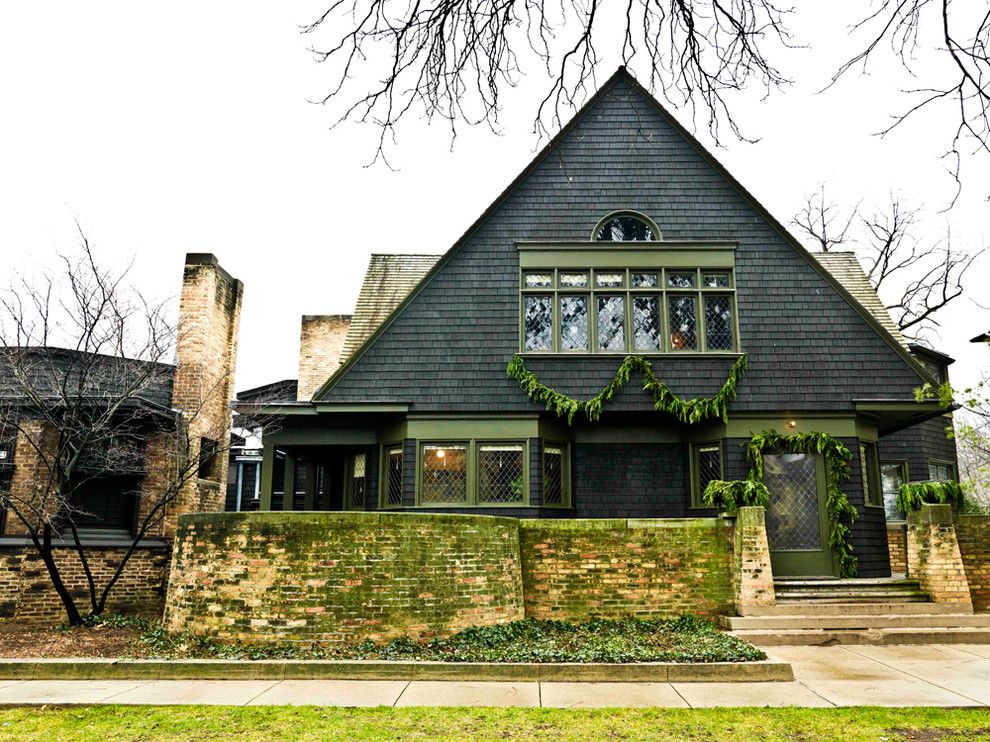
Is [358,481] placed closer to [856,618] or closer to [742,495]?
[742,495]

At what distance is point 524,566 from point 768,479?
206 inches

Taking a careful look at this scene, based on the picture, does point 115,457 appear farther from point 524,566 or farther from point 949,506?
point 949,506

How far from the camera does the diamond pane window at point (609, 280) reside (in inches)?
618

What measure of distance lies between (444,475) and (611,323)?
4335 mm

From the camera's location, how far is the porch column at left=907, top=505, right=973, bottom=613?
12484 mm

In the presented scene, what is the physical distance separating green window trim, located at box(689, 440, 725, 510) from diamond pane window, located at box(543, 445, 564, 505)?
2.45 meters

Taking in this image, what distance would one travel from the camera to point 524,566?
12.3 metres

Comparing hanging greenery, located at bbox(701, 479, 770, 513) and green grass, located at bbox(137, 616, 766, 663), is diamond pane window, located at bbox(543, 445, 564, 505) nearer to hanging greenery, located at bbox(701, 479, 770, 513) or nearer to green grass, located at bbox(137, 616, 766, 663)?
hanging greenery, located at bbox(701, 479, 770, 513)

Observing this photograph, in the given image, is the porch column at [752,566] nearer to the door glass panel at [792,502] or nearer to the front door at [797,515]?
the front door at [797,515]

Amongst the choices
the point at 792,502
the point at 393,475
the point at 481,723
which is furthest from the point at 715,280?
the point at 481,723

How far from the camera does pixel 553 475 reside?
15062 mm

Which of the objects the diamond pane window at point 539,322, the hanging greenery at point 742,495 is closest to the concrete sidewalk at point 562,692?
the hanging greenery at point 742,495

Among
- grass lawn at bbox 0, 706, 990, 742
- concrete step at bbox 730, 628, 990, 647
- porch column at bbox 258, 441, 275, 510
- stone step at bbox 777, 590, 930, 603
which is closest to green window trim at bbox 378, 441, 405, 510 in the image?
porch column at bbox 258, 441, 275, 510

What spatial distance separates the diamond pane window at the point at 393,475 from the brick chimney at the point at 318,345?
703 centimetres
